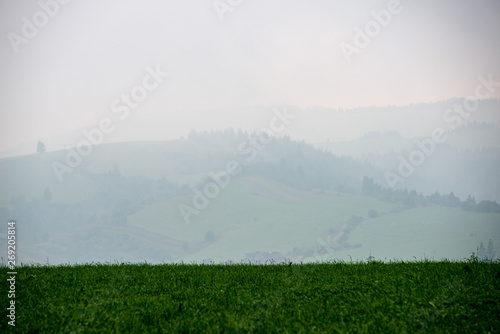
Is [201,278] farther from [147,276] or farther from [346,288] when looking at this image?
[346,288]

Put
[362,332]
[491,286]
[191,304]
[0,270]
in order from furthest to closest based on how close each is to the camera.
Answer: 1. [0,270]
2. [491,286]
3. [191,304]
4. [362,332]

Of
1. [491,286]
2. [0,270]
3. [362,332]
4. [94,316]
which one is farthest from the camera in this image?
[0,270]

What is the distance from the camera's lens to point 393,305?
36.6ft

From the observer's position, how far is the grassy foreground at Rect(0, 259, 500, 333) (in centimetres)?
1007

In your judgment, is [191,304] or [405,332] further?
[191,304]

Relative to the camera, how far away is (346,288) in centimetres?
1259

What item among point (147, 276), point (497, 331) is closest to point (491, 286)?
point (497, 331)

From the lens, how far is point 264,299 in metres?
11.8

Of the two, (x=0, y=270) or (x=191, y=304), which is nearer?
(x=191, y=304)

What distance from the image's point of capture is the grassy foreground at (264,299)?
10.1 m

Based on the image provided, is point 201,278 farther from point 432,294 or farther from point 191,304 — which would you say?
point 432,294

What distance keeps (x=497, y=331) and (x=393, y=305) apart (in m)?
2.29

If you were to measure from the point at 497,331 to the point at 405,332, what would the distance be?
197 cm

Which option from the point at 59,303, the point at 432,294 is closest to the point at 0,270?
the point at 59,303
